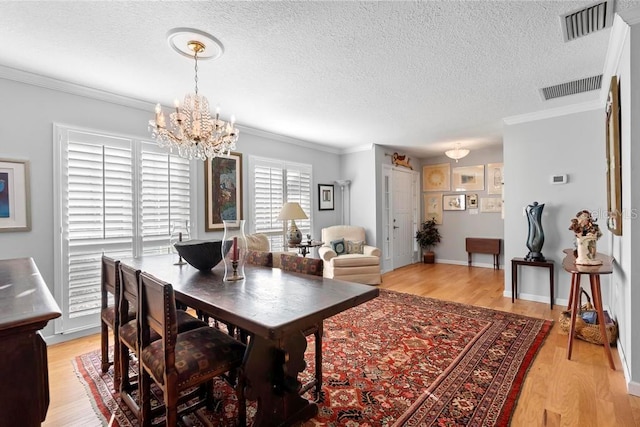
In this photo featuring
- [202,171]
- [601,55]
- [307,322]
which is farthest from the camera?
[202,171]

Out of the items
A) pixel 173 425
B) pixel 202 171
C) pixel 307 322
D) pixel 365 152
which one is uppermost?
pixel 365 152

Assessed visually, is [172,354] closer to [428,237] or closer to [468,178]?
[428,237]

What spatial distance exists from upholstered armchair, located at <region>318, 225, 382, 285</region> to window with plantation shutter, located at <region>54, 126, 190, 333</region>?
2344 mm

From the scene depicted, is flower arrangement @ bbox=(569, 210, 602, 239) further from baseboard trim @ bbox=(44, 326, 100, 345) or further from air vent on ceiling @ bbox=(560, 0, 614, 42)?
baseboard trim @ bbox=(44, 326, 100, 345)

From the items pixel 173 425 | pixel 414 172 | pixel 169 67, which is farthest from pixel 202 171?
pixel 414 172

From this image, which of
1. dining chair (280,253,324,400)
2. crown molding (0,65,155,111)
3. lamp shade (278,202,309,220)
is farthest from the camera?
lamp shade (278,202,309,220)

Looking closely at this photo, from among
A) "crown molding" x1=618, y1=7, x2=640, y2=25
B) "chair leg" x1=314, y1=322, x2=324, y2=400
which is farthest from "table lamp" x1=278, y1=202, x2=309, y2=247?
"crown molding" x1=618, y1=7, x2=640, y2=25

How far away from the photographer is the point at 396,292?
4508 mm

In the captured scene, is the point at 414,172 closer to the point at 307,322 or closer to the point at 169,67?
the point at 169,67

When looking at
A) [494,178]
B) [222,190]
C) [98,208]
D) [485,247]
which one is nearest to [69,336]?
[98,208]

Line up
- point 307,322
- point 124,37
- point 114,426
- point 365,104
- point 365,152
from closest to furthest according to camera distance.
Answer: point 307,322 < point 114,426 < point 124,37 < point 365,104 < point 365,152

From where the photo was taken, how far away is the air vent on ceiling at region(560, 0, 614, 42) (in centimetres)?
194

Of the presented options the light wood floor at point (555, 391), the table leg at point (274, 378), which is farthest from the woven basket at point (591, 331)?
the table leg at point (274, 378)

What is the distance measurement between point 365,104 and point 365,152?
89.9 inches
